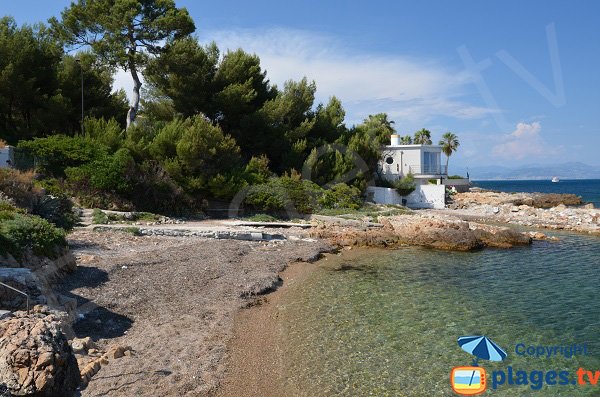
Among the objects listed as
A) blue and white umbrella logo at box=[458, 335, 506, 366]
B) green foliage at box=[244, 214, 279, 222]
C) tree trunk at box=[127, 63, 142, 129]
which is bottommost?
blue and white umbrella logo at box=[458, 335, 506, 366]

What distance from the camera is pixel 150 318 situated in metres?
9.05

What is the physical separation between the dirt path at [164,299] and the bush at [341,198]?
11.7m

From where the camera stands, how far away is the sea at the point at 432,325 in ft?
22.8

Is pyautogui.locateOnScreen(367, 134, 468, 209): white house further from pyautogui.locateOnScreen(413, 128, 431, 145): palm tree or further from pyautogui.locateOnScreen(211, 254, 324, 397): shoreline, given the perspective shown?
pyautogui.locateOnScreen(211, 254, 324, 397): shoreline

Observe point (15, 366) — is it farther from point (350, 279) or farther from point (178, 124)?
point (178, 124)

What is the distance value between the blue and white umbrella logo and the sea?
131mm

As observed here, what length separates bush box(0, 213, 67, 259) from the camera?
380 inches

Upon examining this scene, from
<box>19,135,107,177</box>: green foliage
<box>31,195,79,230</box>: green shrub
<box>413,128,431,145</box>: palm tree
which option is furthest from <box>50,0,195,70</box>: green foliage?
<box>413,128,431,145</box>: palm tree

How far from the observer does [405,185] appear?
37.8m

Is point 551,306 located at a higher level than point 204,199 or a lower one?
lower

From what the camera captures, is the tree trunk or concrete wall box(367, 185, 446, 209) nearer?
the tree trunk

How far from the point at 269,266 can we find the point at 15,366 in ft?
31.3

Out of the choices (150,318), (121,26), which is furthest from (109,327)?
(121,26)

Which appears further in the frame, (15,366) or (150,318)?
(150,318)
